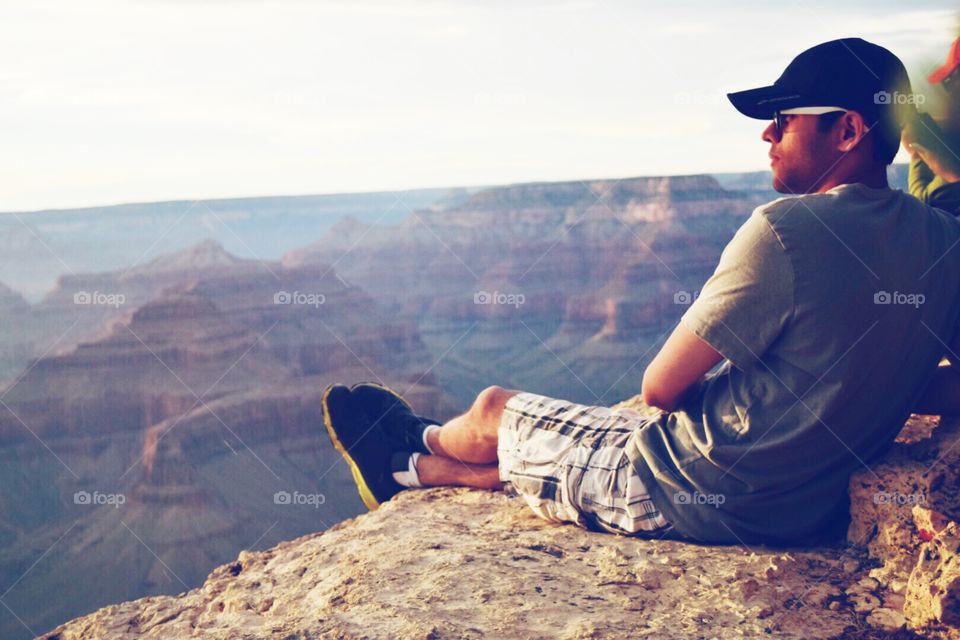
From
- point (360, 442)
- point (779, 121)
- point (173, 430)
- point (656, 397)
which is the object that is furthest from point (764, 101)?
point (173, 430)

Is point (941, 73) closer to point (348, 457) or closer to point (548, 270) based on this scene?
point (348, 457)

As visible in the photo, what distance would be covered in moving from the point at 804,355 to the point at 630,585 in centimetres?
66

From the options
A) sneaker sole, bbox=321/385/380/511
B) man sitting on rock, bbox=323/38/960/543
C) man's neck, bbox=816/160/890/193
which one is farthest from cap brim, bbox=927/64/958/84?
sneaker sole, bbox=321/385/380/511

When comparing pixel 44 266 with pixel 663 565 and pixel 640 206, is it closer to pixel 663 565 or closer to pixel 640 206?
pixel 640 206

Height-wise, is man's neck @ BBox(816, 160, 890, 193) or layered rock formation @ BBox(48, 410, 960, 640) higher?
man's neck @ BBox(816, 160, 890, 193)

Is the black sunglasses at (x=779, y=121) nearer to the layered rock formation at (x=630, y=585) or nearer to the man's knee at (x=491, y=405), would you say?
the layered rock formation at (x=630, y=585)

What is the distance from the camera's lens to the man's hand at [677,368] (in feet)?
6.95

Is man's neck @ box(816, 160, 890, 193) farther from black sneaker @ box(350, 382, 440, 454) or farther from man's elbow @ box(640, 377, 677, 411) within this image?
black sneaker @ box(350, 382, 440, 454)

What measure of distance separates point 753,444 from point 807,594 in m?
0.35

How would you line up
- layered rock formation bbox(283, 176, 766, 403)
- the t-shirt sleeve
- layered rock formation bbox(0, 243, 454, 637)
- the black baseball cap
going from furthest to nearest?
layered rock formation bbox(283, 176, 766, 403), layered rock formation bbox(0, 243, 454, 637), the black baseball cap, the t-shirt sleeve

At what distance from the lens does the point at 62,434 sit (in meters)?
37.4

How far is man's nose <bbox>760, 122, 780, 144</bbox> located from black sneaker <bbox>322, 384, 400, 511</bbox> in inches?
63.5

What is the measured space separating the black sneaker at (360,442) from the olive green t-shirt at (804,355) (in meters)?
1.18

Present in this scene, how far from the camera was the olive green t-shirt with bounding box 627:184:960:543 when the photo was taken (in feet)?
6.62
